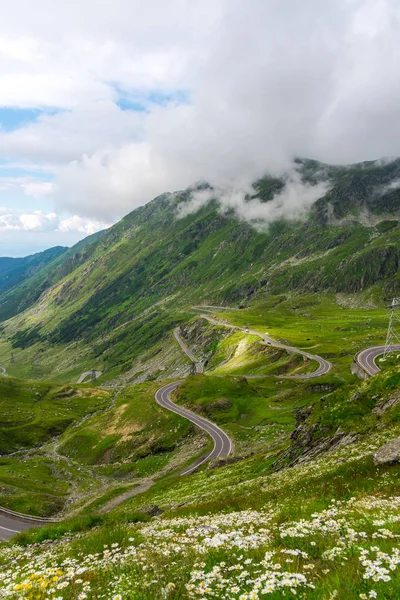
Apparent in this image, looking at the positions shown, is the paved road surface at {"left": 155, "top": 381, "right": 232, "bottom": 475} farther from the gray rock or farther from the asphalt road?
the gray rock

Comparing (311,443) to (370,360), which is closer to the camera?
(311,443)

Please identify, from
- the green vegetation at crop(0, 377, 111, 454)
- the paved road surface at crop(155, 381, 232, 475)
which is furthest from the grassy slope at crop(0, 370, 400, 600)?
the green vegetation at crop(0, 377, 111, 454)

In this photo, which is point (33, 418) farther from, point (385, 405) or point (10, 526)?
point (385, 405)

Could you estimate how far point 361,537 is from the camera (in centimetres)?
975

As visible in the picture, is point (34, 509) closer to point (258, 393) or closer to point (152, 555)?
point (258, 393)

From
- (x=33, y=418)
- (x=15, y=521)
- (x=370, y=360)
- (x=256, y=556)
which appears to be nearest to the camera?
(x=256, y=556)

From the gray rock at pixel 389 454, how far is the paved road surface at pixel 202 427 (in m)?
67.3

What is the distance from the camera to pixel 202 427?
107 meters

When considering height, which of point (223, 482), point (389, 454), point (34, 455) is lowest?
point (34, 455)

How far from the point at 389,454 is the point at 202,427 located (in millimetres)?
88782

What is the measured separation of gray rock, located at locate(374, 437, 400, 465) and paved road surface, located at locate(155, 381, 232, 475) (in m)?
67.3

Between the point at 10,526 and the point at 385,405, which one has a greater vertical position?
the point at 385,405

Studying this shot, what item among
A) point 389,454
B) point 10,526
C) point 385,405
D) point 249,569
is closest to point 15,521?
point 10,526

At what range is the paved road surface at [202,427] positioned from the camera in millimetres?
87062
